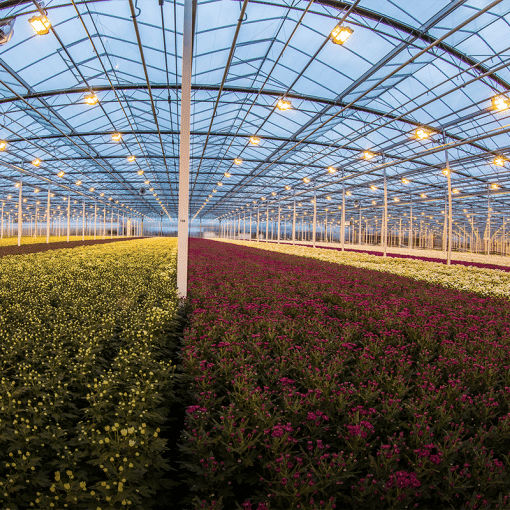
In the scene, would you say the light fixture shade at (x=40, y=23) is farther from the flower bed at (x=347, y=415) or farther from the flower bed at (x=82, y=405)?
the flower bed at (x=347, y=415)

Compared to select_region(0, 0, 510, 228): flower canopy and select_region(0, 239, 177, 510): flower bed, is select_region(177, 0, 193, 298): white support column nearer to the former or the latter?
select_region(0, 239, 177, 510): flower bed

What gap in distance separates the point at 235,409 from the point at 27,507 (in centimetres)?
142

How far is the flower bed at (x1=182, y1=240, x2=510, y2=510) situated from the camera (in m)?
1.98

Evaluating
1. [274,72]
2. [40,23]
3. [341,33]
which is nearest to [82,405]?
[341,33]

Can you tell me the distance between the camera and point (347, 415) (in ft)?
8.55

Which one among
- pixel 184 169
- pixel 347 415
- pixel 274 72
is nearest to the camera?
pixel 347 415

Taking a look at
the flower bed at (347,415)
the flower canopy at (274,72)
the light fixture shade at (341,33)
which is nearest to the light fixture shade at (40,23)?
the flower canopy at (274,72)

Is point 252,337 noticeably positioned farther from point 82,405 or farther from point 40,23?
point 40,23

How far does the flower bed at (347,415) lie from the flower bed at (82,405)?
33 centimetres

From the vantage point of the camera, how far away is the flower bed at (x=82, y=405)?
6.37ft

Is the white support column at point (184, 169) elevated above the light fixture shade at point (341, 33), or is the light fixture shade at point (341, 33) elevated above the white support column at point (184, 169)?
the light fixture shade at point (341, 33)

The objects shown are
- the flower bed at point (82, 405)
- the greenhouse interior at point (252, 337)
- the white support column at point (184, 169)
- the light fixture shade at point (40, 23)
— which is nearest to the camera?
the flower bed at point (82, 405)

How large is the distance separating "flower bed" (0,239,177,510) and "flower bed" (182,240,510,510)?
334 millimetres

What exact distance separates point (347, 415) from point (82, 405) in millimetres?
2293
